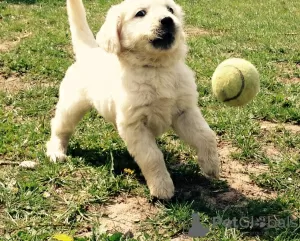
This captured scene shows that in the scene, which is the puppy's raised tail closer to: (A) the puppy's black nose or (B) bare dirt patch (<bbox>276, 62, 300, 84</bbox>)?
(A) the puppy's black nose

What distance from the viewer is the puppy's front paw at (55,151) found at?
12.0 ft

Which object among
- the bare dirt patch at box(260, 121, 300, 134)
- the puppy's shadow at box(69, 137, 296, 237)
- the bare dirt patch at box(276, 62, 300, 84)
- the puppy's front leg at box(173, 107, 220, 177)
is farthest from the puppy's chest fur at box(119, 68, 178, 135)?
the bare dirt patch at box(276, 62, 300, 84)

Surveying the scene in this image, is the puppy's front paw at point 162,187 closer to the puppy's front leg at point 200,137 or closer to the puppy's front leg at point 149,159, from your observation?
the puppy's front leg at point 149,159

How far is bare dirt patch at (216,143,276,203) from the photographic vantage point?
311 centimetres

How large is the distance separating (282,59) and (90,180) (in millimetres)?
3978

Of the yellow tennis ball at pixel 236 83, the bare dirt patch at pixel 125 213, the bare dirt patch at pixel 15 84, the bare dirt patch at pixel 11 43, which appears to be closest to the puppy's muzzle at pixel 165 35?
the yellow tennis ball at pixel 236 83

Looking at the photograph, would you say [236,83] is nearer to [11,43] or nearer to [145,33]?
[145,33]

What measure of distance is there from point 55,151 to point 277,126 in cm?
196

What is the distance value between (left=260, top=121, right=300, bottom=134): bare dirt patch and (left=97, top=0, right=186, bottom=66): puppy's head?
135 centimetres

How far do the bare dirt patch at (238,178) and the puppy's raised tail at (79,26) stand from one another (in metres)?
1.46

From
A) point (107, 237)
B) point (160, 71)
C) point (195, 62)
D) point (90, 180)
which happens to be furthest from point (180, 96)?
point (195, 62)

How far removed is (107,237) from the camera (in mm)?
2570

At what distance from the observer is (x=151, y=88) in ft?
10.1

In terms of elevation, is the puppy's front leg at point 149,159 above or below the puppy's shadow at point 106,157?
above
